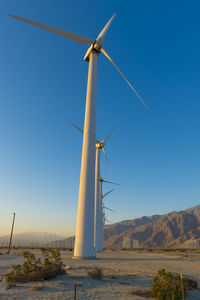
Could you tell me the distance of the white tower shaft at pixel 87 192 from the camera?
23969mm

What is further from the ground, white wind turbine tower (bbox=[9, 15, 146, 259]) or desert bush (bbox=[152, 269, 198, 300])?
white wind turbine tower (bbox=[9, 15, 146, 259])

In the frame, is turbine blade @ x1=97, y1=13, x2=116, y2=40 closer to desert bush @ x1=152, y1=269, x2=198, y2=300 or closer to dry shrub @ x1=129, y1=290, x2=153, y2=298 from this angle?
desert bush @ x1=152, y1=269, x2=198, y2=300

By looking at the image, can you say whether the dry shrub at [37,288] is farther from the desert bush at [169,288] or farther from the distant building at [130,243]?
the distant building at [130,243]

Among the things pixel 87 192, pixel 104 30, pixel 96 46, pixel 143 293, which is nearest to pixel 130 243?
pixel 87 192

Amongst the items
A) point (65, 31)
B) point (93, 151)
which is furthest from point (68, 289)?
point (65, 31)

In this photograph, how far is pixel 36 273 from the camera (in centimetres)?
1242

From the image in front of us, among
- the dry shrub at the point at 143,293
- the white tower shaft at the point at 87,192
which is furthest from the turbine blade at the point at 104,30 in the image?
the dry shrub at the point at 143,293

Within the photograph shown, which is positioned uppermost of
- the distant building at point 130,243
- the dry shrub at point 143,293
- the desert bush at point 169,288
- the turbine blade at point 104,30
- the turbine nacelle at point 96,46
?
the turbine blade at point 104,30

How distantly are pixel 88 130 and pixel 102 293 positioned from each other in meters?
20.6

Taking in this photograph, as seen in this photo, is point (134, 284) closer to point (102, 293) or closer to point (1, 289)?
point (102, 293)

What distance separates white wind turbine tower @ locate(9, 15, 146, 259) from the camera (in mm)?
24031

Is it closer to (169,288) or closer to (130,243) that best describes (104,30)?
(169,288)

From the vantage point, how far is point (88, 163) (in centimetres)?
2664

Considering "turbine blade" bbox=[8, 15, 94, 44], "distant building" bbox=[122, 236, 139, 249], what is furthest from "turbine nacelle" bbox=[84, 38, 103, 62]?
"distant building" bbox=[122, 236, 139, 249]
